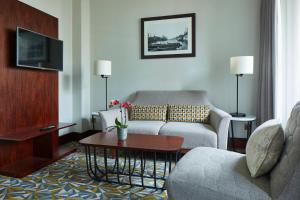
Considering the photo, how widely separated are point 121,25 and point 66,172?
265 cm

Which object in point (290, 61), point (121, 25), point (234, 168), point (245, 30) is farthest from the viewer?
point (121, 25)

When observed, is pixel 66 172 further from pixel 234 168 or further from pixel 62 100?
pixel 234 168

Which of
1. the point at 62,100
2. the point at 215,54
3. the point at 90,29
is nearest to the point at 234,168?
the point at 215,54

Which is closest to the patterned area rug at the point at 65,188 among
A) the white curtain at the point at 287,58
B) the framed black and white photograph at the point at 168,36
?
the white curtain at the point at 287,58

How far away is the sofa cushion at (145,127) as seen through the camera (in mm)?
2771

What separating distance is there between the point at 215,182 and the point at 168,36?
286 cm

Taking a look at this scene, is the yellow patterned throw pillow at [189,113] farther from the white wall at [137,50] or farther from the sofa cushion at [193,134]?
the white wall at [137,50]

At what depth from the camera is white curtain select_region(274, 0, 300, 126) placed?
2.20 metres

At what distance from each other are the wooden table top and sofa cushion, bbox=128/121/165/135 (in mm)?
410

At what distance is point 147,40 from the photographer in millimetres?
3766

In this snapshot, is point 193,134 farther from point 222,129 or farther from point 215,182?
point 215,182

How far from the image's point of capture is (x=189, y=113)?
10.4 feet

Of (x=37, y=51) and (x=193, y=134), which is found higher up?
(x=37, y=51)

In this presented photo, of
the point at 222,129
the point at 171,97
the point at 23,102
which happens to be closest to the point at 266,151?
the point at 222,129
